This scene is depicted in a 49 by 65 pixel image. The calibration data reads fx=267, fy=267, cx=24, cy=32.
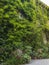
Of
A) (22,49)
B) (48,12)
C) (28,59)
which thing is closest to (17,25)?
(22,49)

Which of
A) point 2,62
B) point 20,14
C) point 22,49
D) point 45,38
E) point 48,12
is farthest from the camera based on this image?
point 48,12

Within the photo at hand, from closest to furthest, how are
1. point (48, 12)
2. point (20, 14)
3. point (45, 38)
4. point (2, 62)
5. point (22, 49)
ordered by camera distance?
point (2, 62)
point (22, 49)
point (20, 14)
point (45, 38)
point (48, 12)

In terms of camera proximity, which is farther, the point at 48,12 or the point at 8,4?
the point at 48,12

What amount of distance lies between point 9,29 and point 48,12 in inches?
153

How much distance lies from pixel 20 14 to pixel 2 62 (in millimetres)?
2600

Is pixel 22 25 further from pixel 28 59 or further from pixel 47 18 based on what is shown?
pixel 47 18

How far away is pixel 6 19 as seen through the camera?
10.5m

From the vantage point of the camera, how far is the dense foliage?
9895 mm

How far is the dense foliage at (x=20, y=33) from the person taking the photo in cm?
989

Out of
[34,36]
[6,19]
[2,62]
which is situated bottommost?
[2,62]

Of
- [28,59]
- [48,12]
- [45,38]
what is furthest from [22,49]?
[48,12]

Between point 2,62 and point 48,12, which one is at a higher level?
point 48,12

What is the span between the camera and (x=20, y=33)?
10602 millimetres

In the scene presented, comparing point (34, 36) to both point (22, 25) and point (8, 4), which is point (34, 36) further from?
point (8, 4)
